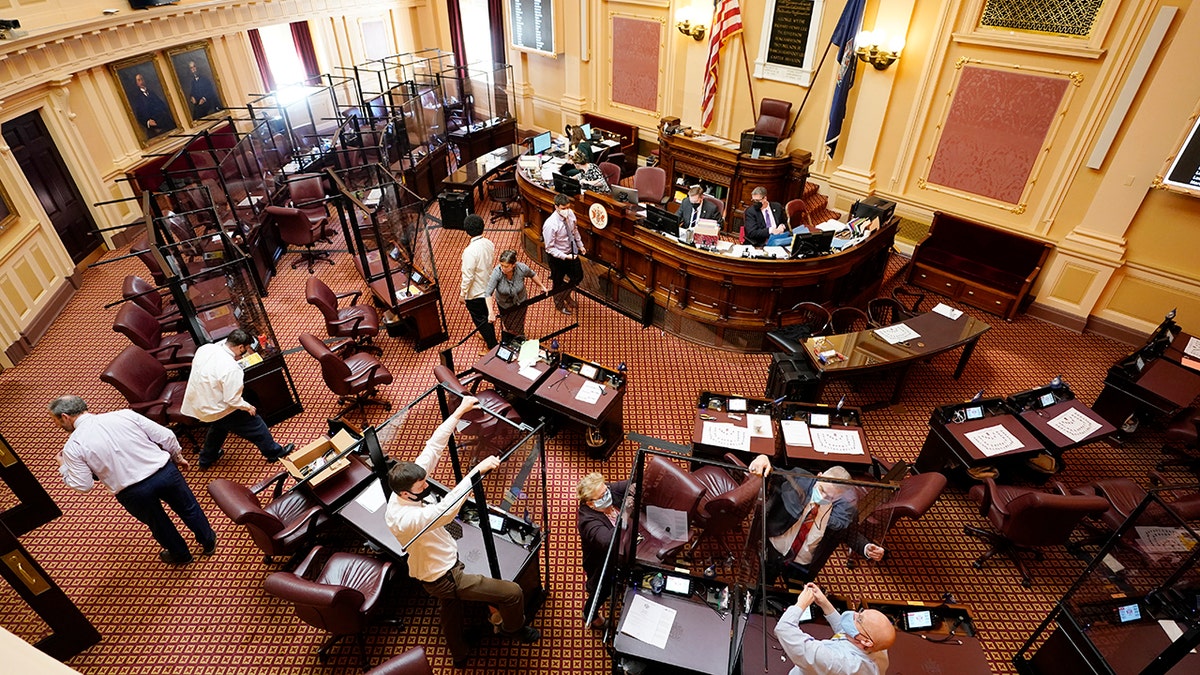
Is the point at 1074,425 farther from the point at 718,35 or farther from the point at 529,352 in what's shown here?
the point at 718,35

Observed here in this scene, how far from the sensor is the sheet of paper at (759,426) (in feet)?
16.2

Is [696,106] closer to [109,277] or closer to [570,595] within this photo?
[570,595]

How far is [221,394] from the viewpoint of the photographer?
489cm

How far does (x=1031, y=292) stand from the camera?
7.93 m

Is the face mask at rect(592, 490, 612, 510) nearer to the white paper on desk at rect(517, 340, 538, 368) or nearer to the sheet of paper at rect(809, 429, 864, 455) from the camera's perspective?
the white paper on desk at rect(517, 340, 538, 368)

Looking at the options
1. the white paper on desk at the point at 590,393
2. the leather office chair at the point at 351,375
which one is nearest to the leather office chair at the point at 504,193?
the leather office chair at the point at 351,375

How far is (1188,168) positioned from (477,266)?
7941 mm

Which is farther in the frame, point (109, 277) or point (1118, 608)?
point (109, 277)

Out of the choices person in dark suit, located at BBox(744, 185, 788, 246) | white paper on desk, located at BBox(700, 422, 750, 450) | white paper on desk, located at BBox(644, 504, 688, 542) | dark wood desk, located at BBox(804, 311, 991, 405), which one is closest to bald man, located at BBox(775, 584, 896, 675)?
white paper on desk, located at BBox(644, 504, 688, 542)

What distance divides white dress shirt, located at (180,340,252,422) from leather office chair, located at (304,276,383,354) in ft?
5.20

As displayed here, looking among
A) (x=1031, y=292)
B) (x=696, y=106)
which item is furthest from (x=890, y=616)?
(x=696, y=106)

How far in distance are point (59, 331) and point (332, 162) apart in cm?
486

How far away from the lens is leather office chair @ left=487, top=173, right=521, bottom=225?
10742 millimetres

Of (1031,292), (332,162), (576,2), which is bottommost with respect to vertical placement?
(1031,292)
